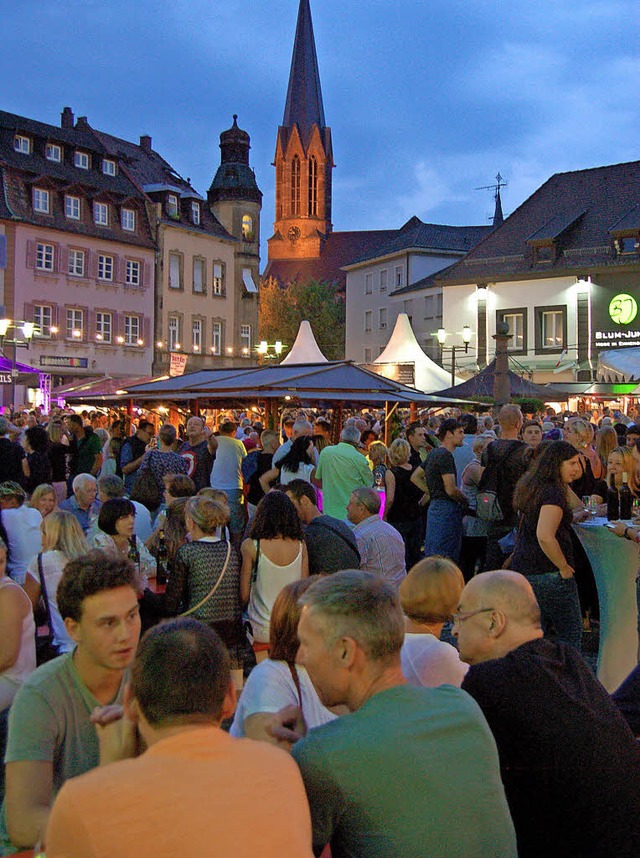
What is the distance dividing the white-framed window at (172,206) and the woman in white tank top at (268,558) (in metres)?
46.8

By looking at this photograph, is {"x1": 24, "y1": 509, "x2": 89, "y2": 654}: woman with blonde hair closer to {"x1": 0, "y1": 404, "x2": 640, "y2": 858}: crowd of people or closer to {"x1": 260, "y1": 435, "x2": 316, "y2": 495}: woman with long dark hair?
{"x1": 0, "y1": 404, "x2": 640, "y2": 858}: crowd of people

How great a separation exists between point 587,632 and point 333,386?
18.7ft

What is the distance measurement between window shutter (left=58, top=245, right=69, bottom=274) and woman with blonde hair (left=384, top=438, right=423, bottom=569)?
37615 millimetres

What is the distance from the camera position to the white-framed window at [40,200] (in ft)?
142

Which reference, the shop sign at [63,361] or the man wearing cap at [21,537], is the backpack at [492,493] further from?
the shop sign at [63,361]

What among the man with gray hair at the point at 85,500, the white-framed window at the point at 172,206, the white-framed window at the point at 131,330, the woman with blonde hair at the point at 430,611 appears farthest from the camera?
the white-framed window at the point at 172,206

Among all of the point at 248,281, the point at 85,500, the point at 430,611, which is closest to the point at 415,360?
the point at 85,500

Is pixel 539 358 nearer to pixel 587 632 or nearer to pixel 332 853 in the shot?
pixel 587 632

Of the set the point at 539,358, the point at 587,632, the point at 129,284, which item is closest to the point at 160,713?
the point at 587,632

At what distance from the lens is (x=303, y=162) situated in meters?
87.5

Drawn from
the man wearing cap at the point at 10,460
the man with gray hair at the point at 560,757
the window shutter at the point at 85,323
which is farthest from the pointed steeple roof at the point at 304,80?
the man with gray hair at the point at 560,757

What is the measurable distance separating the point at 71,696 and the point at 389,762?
120 centimetres

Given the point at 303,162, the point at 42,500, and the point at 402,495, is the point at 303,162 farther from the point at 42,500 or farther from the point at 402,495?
the point at 42,500

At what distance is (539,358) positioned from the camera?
43.3 metres
